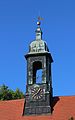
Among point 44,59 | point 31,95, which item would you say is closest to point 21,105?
point 31,95

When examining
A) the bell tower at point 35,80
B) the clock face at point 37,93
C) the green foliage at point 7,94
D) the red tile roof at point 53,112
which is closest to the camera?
the red tile roof at point 53,112

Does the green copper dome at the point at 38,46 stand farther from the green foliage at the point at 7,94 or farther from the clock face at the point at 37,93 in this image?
the green foliage at the point at 7,94

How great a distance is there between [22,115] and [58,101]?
3410 mm

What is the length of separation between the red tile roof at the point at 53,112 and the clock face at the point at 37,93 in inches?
53.6

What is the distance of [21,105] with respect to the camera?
144ft

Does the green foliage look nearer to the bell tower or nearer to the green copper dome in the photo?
the bell tower

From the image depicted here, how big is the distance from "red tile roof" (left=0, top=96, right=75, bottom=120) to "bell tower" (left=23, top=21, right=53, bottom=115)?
0.56 meters

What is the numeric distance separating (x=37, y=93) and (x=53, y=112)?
2.14 metres

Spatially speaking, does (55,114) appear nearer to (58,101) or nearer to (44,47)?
(58,101)

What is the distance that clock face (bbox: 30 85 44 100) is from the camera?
142 feet

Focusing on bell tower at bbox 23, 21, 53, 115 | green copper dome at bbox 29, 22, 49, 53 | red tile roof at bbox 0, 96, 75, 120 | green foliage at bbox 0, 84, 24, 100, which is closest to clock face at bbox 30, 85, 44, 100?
bell tower at bbox 23, 21, 53, 115

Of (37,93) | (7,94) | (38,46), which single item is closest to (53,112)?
(37,93)

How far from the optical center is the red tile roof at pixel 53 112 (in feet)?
137

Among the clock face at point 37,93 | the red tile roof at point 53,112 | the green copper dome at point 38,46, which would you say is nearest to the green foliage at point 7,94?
the red tile roof at point 53,112
